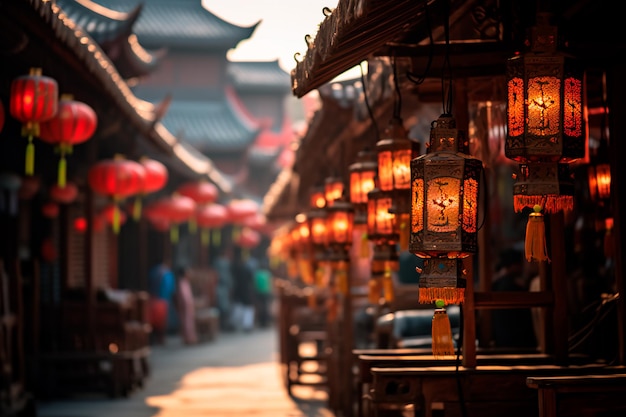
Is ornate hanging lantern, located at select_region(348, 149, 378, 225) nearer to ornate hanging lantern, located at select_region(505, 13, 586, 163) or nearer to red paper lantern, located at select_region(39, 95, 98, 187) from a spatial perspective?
ornate hanging lantern, located at select_region(505, 13, 586, 163)

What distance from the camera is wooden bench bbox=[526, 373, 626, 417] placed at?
20.3 feet

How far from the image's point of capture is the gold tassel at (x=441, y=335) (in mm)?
6699

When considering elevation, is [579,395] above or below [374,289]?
below

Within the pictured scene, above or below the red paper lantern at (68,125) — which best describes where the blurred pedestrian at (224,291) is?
below

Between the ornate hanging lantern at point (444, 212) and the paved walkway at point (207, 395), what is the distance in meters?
7.15

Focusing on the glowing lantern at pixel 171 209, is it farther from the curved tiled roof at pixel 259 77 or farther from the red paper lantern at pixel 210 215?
the curved tiled roof at pixel 259 77

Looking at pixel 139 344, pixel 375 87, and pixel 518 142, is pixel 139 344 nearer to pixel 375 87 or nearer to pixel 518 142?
pixel 375 87

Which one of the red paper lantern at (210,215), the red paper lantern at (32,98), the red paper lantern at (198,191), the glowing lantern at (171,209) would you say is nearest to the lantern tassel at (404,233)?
the red paper lantern at (32,98)

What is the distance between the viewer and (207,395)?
52.8ft

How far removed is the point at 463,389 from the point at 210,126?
3074 cm

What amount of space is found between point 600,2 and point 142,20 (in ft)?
98.2

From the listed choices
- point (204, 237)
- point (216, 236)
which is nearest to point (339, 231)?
point (204, 237)

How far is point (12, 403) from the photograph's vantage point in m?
12.4

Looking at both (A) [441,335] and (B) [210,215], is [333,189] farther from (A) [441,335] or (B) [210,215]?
(B) [210,215]
